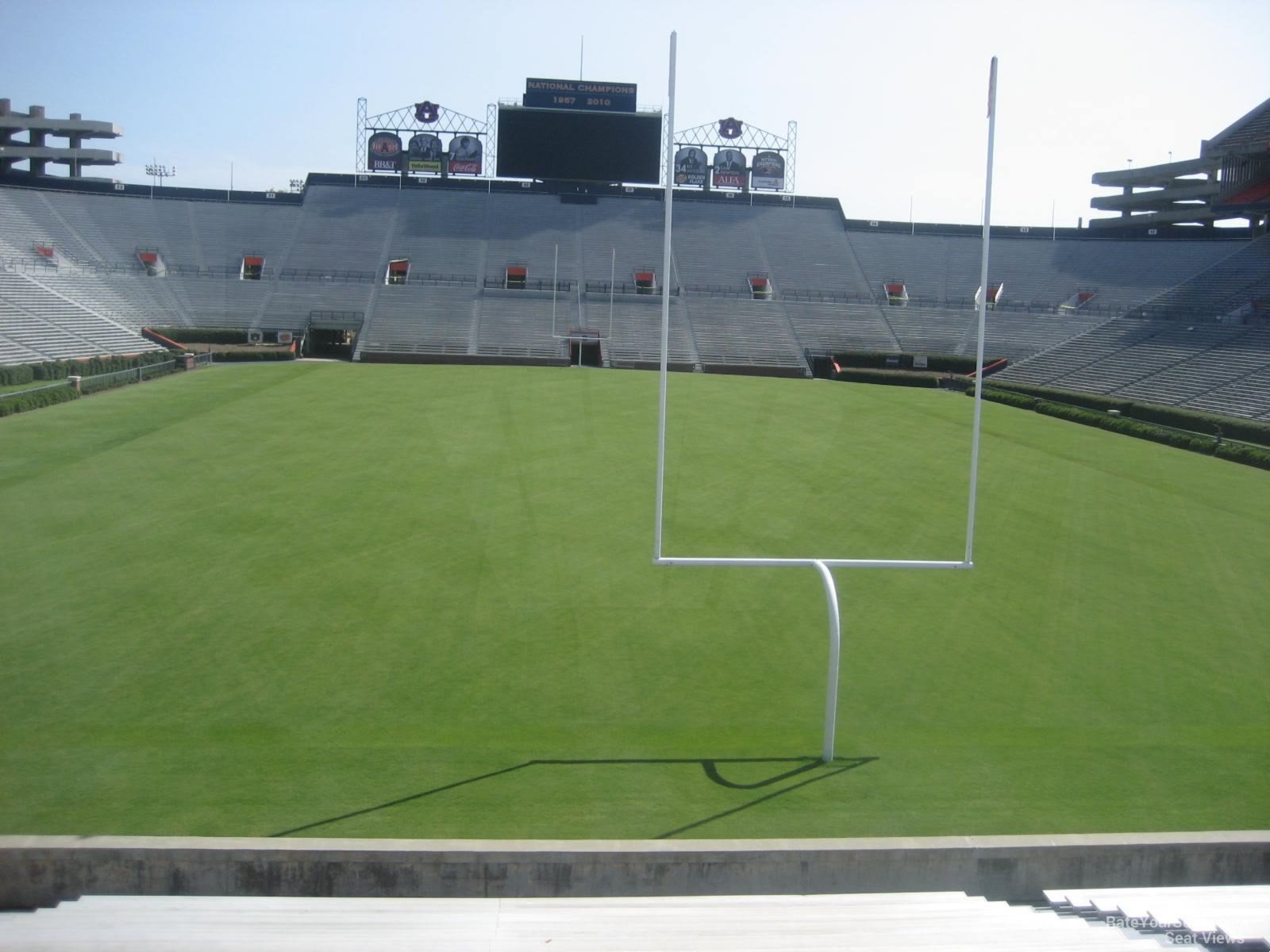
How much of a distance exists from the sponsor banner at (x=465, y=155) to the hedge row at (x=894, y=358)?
22699 mm

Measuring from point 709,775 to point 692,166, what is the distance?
172ft

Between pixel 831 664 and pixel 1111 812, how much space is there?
2353mm

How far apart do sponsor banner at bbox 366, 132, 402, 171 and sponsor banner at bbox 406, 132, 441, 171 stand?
65 cm

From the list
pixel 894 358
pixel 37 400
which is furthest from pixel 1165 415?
pixel 37 400

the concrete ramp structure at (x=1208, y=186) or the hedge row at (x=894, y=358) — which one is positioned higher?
the concrete ramp structure at (x=1208, y=186)

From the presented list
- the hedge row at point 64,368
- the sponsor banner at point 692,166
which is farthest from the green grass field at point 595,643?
the sponsor banner at point 692,166

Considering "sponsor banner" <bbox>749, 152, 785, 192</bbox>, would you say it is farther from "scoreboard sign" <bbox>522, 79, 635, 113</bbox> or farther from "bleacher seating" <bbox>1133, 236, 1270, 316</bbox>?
"bleacher seating" <bbox>1133, 236, 1270, 316</bbox>

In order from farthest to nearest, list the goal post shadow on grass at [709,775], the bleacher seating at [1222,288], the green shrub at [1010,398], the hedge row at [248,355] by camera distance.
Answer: the bleacher seating at [1222,288] → the hedge row at [248,355] → the green shrub at [1010,398] → the goal post shadow on grass at [709,775]

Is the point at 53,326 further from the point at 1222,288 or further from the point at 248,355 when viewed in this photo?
the point at 1222,288

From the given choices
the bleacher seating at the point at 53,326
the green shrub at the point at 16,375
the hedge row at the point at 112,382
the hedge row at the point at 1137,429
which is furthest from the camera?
the bleacher seating at the point at 53,326

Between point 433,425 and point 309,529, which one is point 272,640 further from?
point 433,425

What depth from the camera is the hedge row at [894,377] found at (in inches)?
1620

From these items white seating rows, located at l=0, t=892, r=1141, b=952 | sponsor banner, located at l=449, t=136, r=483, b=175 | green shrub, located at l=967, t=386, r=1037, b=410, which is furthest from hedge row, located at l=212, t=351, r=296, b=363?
white seating rows, located at l=0, t=892, r=1141, b=952

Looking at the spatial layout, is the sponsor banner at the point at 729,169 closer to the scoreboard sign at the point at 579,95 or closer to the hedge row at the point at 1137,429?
the scoreboard sign at the point at 579,95
